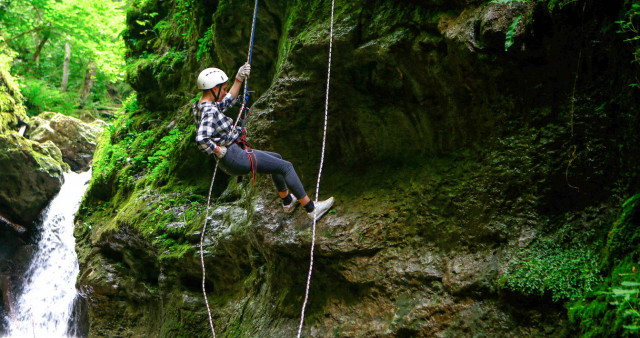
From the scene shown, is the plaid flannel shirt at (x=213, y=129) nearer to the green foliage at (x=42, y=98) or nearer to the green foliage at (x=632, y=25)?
the green foliage at (x=632, y=25)

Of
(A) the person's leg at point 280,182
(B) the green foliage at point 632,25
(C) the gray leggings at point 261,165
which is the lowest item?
(A) the person's leg at point 280,182

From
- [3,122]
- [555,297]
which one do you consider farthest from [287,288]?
[3,122]

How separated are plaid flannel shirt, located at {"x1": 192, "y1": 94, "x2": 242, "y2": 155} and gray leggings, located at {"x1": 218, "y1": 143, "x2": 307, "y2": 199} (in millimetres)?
132

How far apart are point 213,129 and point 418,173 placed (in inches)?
100

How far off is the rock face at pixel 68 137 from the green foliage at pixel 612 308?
18728 mm

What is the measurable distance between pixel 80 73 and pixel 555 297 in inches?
1231

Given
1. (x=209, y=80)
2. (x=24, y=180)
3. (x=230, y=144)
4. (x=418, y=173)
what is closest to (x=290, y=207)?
(x=230, y=144)

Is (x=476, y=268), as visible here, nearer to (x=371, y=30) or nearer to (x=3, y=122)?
(x=371, y=30)

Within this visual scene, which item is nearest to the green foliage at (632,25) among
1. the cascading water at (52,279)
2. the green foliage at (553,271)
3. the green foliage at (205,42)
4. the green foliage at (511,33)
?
the green foliage at (511,33)

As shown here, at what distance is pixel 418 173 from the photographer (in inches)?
228

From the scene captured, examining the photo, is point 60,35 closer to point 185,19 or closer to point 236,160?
point 185,19

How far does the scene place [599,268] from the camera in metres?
3.91

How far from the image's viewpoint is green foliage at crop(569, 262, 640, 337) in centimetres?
303

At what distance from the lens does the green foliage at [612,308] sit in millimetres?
3030
